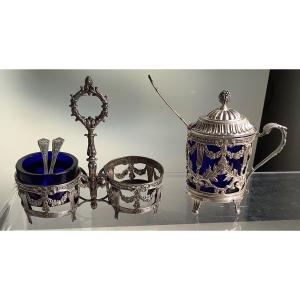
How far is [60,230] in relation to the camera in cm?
98

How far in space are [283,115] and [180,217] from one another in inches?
19.1

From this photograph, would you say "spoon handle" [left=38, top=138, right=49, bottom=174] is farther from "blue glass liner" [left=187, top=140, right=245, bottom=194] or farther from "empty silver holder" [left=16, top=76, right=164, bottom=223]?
"blue glass liner" [left=187, top=140, right=245, bottom=194]

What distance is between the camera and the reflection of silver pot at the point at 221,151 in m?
0.89

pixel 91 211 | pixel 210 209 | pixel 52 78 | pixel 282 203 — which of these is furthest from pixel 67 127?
pixel 282 203

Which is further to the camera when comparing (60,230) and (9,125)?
(9,125)

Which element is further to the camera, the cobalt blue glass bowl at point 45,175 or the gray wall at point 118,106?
the gray wall at point 118,106

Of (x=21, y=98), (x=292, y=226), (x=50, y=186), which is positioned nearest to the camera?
(x=50, y=186)

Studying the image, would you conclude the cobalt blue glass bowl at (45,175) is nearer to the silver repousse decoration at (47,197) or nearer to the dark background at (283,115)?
the silver repousse decoration at (47,197)

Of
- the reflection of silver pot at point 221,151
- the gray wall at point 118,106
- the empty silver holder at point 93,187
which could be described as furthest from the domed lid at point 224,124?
the gray wall at point 118,106

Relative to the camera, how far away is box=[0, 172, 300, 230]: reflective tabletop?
100cm

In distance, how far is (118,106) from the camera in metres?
1.18

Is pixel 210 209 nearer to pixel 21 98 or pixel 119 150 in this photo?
pixel 119 150

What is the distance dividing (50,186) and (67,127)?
33 cm

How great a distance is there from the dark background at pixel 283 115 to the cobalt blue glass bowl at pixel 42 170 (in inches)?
24.0
